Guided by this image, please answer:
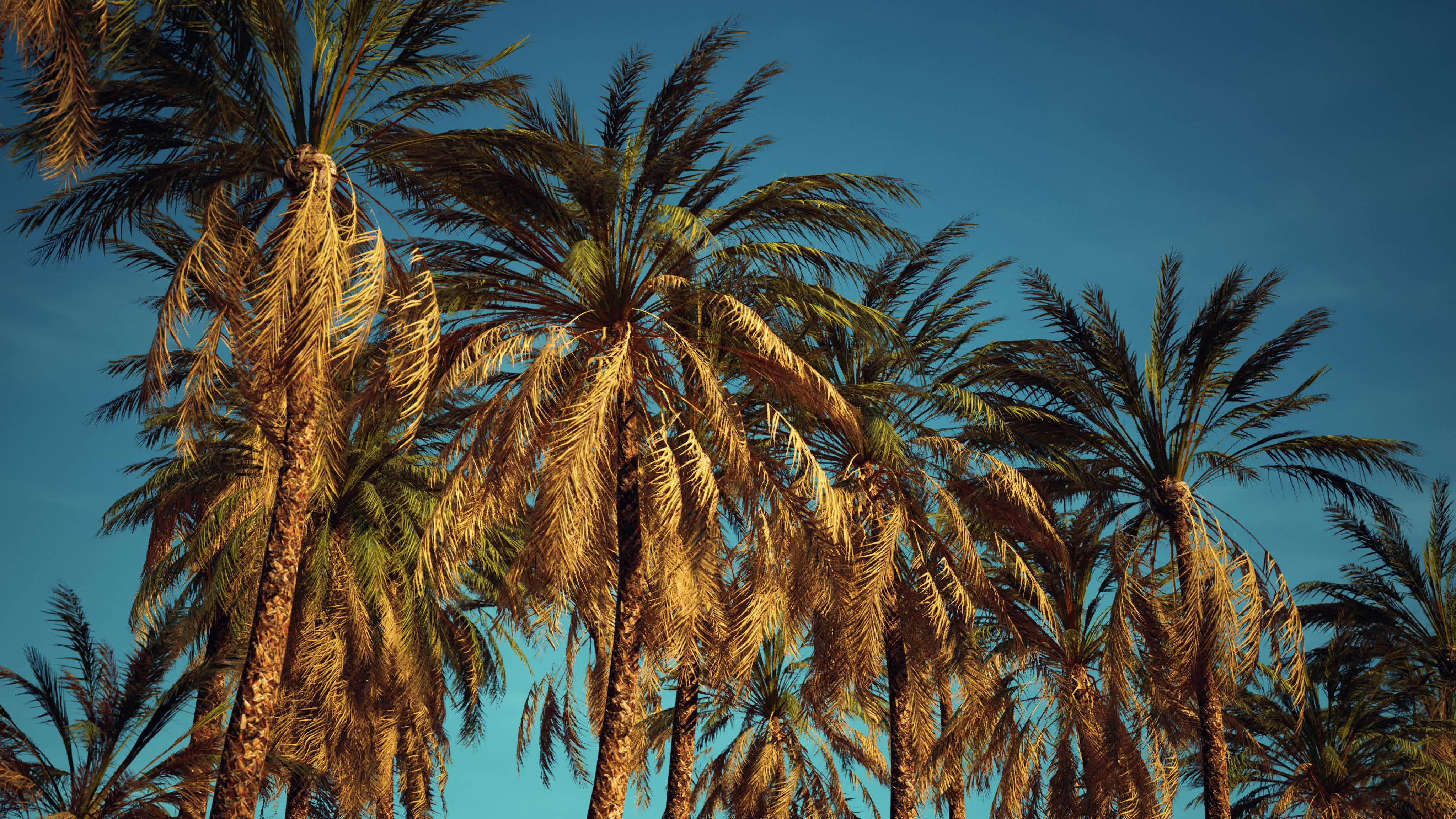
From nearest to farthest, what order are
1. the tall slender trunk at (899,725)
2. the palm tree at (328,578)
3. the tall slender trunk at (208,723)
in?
1. the tall slender trunk at (208,723)
2. the tall slender trunk at (899,725)
3. the palm tree at (328,578)

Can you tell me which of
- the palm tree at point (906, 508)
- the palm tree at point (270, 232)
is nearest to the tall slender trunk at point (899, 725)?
the palm tree at point (906, 508)

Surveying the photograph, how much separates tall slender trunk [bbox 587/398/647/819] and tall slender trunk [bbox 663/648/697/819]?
533 cm

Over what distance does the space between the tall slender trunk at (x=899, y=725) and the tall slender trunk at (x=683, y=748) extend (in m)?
3.24

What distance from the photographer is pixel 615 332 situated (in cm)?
1534

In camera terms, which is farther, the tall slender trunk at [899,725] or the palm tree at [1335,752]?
the palm tree at [1335,752]

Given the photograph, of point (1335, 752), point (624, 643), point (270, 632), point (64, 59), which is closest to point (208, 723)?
point (270, 632)

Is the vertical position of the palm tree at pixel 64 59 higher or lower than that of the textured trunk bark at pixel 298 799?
higher

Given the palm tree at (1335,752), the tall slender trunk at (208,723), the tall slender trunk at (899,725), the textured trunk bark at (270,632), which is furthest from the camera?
the palm tree at (1335,752)

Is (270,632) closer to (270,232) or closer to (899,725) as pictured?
(270,232)

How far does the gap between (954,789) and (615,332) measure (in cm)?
1626

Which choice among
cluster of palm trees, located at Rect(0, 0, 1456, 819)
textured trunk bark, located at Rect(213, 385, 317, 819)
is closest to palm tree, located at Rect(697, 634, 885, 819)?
cluster of palm trees, located at Rect(0, 0, 1456, 819)

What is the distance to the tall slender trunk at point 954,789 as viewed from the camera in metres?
25.8

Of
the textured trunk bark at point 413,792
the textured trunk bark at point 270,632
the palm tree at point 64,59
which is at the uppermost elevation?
the palm tree at point 64,59

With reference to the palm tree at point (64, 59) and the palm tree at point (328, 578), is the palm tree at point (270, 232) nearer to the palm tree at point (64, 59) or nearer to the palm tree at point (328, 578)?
the palm tree at point (64, 59)
